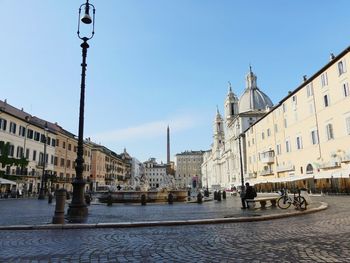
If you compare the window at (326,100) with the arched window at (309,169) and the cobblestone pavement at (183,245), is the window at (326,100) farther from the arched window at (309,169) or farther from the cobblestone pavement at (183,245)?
the cobblestone pavement at (183,245)

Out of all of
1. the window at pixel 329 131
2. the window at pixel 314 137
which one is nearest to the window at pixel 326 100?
the window at pixel 329 131

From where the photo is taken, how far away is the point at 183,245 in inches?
306

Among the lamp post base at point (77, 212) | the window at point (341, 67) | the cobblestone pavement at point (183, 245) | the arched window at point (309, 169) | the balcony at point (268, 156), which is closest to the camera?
the cobblestone pavement at point (183, 245)

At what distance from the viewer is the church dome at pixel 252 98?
310ft

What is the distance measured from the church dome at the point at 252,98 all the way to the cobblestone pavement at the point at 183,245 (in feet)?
283

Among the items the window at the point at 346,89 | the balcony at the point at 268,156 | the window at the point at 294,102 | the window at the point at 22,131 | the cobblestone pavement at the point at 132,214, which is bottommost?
the cobblestone pavement at the point at 132,214

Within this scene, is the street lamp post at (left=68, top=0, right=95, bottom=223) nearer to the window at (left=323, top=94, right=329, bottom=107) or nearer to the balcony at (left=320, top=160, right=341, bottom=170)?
the balcony at (left=320, top=160, right=341, bottom=170)

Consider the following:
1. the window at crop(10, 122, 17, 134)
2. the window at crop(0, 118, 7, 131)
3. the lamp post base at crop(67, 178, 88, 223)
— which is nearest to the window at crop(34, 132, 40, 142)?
the window at crop(10, 122, 17, 134)

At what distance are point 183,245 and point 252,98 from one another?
91508 millimetres

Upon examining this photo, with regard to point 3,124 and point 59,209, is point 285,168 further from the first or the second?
point 59,209

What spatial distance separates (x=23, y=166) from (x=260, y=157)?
42.5m

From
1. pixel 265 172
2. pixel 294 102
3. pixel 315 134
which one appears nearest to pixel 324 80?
pixel 315 134

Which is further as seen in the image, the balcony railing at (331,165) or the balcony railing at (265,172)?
the balcony railing at (265,172)

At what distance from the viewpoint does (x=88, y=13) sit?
1423 cm
